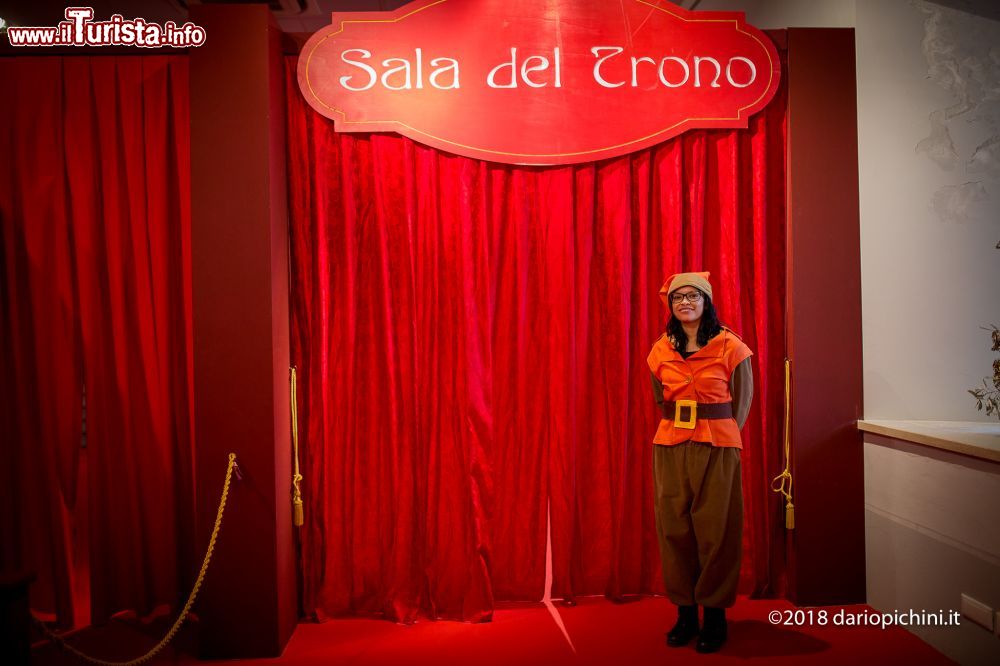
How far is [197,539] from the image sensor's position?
2.45 meters

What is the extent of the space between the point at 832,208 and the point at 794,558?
5.13ft

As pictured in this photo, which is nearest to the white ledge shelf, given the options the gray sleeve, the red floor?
the gray sleeve

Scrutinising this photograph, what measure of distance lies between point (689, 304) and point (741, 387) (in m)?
0.39

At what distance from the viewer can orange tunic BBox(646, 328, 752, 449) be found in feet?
7.58

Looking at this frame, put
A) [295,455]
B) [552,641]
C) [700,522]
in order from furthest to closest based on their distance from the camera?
[295,455] < [552,641] < [700,522]

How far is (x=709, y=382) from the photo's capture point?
232cm

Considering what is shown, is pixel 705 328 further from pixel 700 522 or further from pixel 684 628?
pixel 684 628

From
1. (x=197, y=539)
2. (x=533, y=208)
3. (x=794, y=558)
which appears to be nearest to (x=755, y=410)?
(x=794, y=558)

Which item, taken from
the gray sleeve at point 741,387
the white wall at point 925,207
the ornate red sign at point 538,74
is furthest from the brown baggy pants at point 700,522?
the ornate red sign at point 538,74

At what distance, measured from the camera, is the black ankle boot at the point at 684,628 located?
2.39 m

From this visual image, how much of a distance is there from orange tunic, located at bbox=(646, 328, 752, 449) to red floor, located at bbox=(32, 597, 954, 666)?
81 cm

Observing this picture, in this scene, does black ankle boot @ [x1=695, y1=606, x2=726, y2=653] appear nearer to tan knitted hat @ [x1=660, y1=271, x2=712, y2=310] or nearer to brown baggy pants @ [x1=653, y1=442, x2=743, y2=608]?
brown baggy pants @ [x1=653, y1=442, x2=743, y2=608]

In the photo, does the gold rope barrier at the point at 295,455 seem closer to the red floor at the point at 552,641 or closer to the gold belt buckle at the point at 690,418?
the red floor at the point at 552,641

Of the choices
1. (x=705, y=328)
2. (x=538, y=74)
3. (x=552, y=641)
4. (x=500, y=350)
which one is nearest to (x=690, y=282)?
(x=705, y=328)
